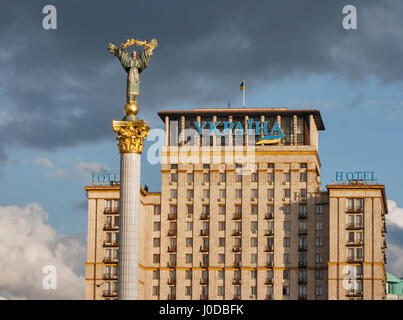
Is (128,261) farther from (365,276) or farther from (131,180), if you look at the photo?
(365,276)

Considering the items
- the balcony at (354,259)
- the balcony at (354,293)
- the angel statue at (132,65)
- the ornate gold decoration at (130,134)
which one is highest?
the angel statue at (132,65)

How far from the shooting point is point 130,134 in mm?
108312

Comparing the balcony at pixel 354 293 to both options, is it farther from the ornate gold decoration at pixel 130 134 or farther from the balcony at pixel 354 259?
the ornate gold decoration at pixel 130 134

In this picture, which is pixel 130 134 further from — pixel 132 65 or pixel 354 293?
pixel 354 293

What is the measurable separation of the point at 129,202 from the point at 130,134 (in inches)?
269

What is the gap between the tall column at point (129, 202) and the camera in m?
106

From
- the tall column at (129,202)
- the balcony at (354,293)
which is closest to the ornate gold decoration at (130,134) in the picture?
the tall column at (129,202)

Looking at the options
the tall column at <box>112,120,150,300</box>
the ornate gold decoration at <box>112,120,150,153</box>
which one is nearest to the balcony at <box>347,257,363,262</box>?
the tall column at <box>112,120,150,300</box>

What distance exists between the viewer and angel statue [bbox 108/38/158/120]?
110m
